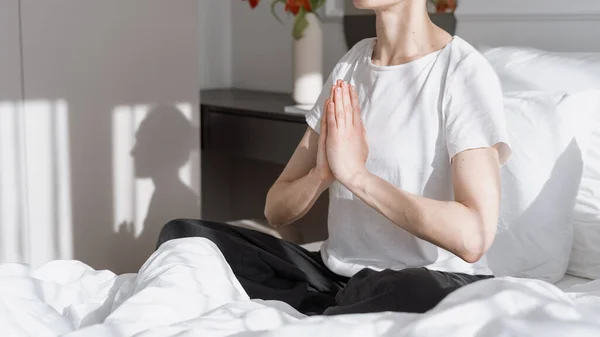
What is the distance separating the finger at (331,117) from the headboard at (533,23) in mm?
969

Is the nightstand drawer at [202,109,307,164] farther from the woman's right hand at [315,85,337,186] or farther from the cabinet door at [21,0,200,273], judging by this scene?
the woman's right hand at [315,85,337,186]

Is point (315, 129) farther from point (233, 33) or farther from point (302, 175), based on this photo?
point (233, 33)

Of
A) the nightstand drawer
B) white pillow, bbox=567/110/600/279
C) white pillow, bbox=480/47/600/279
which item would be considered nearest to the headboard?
white pillow, bbox=480/47/600/279

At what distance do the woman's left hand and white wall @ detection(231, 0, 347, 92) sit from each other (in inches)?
60.4

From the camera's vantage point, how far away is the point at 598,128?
1.82m

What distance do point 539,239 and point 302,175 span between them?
0.50 m

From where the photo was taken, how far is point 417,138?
1.53 meters

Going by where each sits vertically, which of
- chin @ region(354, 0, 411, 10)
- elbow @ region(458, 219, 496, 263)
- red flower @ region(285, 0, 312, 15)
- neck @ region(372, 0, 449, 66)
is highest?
red flower @ region(285, 0, 312, 15)

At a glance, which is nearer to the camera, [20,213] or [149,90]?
[20,213]

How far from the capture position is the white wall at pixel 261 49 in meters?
3.20

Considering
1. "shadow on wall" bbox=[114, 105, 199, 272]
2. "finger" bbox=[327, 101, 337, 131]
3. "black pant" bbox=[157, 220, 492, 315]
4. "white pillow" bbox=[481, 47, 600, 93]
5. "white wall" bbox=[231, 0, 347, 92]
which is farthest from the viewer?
"white wall" bbox=[231, 0, 347, 92]

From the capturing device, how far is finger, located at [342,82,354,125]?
1.49 meters

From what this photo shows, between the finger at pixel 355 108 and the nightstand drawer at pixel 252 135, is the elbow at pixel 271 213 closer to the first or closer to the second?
the finger at pixel 355 108

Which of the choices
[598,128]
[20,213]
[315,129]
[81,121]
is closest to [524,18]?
[598,128]
